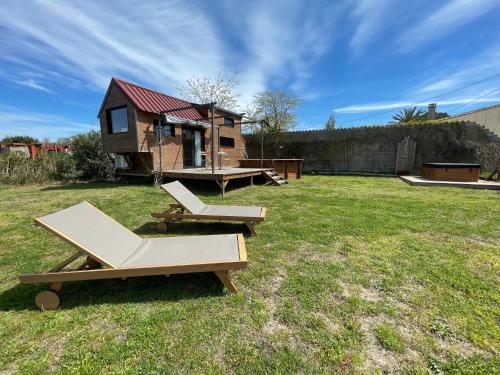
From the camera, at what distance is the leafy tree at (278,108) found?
26000 millimetres

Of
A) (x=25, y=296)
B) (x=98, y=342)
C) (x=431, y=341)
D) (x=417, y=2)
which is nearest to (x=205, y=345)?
(x=98, y=342)

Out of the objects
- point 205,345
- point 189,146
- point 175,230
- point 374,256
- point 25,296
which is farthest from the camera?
point 189,146

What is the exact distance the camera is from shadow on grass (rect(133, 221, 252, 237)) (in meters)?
4.43

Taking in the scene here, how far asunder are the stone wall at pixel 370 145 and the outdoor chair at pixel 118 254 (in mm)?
14364

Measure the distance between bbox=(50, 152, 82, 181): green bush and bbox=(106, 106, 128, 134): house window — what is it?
11.0 ft

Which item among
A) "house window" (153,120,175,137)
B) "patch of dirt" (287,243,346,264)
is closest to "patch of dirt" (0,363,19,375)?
"patch of dirt" (287,243,346,264)

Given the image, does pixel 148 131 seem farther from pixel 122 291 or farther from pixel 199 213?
pixel 122 291

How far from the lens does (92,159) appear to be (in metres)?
12.9

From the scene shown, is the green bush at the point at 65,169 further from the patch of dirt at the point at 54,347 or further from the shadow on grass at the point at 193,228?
the patch of dirt at the point at 54,347

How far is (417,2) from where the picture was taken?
7469mm

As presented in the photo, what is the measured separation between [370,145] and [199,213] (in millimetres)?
13825

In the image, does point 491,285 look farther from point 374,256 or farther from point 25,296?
point 25,296

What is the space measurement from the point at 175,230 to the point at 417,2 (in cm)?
1031

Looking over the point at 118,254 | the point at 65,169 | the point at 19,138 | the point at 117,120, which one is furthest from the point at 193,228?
the point at 19,138
